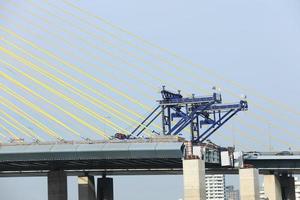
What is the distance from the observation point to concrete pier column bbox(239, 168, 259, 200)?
113m

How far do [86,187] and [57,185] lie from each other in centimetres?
1211

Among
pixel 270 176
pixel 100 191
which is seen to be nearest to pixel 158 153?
pixel 100 191

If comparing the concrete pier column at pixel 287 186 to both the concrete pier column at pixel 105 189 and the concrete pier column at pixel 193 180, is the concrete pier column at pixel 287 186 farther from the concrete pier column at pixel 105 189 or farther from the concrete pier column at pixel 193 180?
the concrete pier column at pixel 193 180

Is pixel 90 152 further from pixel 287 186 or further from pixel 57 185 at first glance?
pixel 287 186

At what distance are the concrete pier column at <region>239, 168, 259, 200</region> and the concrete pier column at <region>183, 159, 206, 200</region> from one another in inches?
771

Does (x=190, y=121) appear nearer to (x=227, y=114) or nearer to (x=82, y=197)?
(x=227, y=114)

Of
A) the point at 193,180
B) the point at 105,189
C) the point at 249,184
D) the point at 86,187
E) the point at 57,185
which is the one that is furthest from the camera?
the point at 105,189

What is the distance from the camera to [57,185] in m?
115

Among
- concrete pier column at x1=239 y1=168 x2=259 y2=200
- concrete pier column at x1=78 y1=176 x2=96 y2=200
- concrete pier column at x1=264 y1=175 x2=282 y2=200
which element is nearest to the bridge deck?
concrete pier column at x1=239 y1=168 x2=259 y2=200

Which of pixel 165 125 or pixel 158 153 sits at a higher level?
pixel 165 125

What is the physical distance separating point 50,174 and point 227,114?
33.8 m

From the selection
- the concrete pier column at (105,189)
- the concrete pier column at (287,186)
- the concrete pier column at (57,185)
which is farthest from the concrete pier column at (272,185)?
the concrete pier column at (57,185)

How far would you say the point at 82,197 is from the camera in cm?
12306

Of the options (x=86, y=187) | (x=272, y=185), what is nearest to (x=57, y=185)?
(x=86, y=187)
